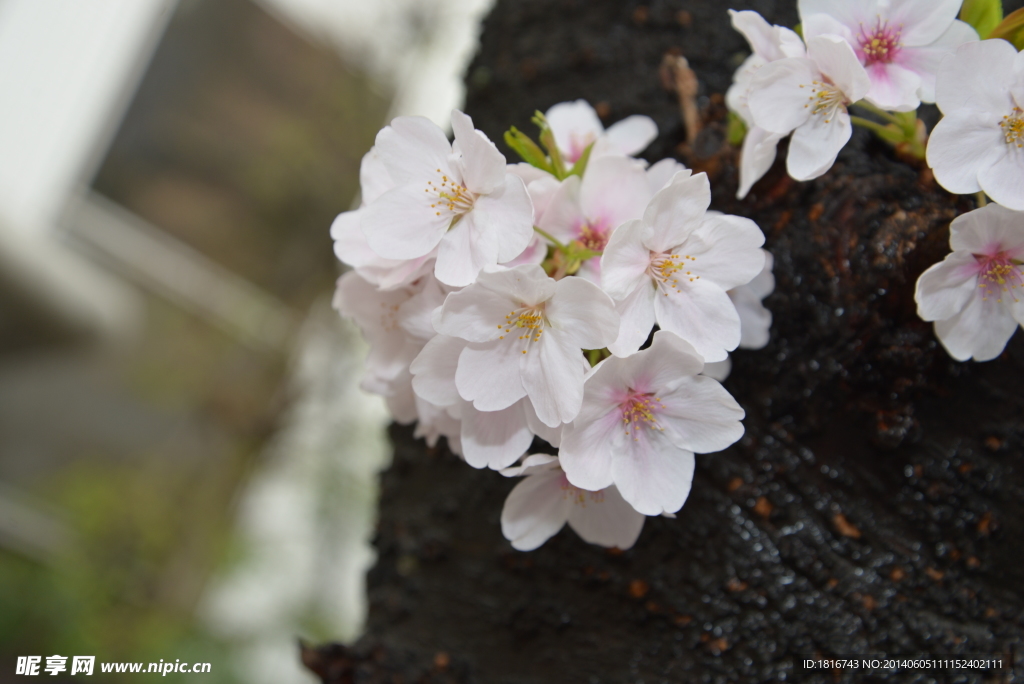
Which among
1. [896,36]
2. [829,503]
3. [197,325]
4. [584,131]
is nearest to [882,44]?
[896,36]

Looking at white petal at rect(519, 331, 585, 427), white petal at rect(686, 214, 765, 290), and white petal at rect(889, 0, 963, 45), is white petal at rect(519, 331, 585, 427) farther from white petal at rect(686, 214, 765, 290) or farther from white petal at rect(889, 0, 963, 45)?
white petal at rect(889, 0, 963, 45)

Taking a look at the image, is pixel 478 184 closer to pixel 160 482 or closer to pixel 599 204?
pixel 599 204

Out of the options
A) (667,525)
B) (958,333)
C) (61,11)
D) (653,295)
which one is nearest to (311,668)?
(667,525)

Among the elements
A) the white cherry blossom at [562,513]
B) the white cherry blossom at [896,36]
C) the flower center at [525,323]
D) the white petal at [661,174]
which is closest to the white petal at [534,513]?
the white cherry blossom at [562,513]

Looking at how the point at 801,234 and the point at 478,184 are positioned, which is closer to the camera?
the point at 478,184

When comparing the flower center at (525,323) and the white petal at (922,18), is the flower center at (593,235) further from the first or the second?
the white petal at (922,18)

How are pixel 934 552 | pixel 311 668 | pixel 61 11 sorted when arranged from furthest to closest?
pixel 61 11, pixel 311 668, pixel 934 552
